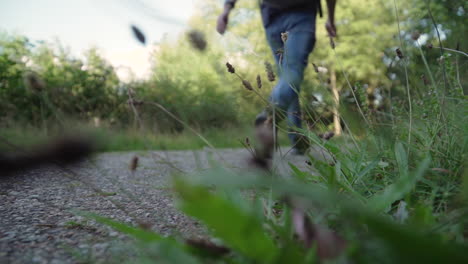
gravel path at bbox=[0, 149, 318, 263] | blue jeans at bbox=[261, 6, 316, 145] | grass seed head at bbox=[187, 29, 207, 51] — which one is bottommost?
gravel path at bbox=[0, 149, 318, 263]

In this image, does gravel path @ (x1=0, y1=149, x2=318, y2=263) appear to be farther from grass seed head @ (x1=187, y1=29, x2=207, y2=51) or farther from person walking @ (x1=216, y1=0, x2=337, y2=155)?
person walking @ (x1=216, y1=0, x2=337, y2=155)

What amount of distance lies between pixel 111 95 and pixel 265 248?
6423 millimetres

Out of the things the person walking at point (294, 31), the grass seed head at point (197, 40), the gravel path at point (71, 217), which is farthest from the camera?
the person walking at point (294, 31)

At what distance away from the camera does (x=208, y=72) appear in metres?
1.37

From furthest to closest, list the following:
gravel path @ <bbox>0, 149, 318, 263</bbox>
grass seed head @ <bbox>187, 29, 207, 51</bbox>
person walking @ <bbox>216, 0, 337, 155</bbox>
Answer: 1. person walking @ <bbox>216, 0, 337, 155</bbox>
2. grass seed head @ <bbox>187, 29, 207, 51</bbox>
3. gravel path @ <bbox>0, 149, 318, 263</bbox>

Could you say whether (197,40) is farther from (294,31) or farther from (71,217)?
(294,31)

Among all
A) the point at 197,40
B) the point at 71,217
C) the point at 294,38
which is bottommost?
the point at 71,217

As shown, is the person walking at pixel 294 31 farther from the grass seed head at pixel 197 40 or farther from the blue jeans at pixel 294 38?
the grass seed head at pixel 197 40

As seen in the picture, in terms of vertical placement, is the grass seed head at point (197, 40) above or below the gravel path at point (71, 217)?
above

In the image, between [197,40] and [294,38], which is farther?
[294,38]

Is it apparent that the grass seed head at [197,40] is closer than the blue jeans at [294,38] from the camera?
Yes

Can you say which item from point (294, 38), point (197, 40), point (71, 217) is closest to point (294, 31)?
point (294, 38)

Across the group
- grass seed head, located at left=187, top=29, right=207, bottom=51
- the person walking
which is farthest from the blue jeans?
grass seed head, located at left=187, top=29, right=207, bottom=51

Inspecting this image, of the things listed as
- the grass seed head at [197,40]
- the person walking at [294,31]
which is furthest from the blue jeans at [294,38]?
the grass seed head at [197,40]
